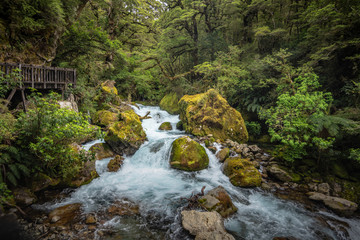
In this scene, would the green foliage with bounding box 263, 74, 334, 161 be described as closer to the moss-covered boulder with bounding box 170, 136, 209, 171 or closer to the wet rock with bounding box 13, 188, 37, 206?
the moss-covered boulder with bounding box 170, 136, 209, 171

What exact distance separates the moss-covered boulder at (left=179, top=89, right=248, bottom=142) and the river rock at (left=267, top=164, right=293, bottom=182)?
4.13m

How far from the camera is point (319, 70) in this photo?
988 centimetres

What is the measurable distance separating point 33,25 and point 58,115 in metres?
6.71

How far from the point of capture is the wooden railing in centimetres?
752

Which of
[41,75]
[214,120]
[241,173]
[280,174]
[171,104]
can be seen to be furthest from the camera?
[171,104]

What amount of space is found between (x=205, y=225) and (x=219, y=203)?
3.61ft

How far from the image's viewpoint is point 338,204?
19.1 ft

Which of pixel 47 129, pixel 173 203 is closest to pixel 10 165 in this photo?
pixel 47 129

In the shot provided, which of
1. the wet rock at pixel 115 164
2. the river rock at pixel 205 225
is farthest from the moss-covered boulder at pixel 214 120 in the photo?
the river rock at pixel 205 225

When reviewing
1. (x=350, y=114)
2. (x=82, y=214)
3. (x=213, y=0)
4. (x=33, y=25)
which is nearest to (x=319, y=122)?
(x=350, y=114)

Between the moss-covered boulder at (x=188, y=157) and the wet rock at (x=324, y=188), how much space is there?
15.6 ft

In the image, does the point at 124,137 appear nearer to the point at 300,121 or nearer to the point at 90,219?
the point at 90,219

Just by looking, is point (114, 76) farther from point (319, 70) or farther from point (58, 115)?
point (319, 70)

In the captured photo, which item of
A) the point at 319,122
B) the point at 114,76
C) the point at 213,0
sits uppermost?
the point at 213,0
